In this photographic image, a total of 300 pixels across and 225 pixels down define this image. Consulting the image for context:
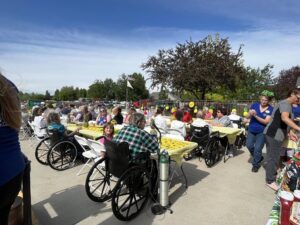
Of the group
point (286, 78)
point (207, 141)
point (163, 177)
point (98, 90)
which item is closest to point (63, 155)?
point (163, 177)

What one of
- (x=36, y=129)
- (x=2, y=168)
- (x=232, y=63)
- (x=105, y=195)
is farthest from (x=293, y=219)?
(x=232, y=63)

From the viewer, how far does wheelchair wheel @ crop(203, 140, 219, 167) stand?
4969 millimetres

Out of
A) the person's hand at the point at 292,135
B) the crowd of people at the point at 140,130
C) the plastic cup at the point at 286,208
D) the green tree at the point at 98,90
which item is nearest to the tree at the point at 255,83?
the crowd of people at the point at 140,130

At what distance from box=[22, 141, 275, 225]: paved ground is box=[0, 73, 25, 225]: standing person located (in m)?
1.58

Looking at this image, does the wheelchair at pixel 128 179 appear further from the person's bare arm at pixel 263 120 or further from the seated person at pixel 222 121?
the seated person at pixel 222 121

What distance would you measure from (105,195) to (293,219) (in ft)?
8.17

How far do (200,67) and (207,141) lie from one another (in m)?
11.8

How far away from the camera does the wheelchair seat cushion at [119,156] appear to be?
2.87m

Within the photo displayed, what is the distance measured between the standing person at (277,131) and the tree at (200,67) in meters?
12.5

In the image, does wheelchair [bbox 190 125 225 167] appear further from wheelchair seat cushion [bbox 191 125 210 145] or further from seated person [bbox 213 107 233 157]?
seated person [bbox 213 107 233 157]

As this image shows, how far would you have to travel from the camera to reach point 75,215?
3.11m

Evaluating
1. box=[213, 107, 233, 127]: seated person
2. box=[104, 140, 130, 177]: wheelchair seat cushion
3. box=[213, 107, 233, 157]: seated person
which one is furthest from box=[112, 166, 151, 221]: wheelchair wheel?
box=[213, 107, 233, 127]: seated person

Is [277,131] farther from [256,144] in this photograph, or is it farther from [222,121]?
[222,121]

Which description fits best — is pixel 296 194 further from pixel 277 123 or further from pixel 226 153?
pixel 226 153
